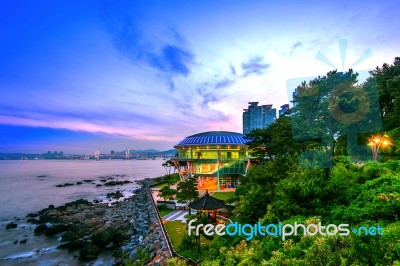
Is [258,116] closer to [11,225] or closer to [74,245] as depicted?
[11,225]

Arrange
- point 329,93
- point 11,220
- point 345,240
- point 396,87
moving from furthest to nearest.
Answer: point 11,220
point 329,93
point 396,87
point 345,240

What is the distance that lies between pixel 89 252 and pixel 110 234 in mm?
2134

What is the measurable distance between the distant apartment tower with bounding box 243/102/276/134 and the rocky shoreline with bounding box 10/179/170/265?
110 meters

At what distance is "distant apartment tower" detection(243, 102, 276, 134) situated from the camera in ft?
432

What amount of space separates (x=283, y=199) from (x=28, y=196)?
5225cm

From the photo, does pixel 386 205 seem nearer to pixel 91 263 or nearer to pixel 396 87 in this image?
pixel 91 263

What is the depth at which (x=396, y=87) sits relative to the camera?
23.9 meters

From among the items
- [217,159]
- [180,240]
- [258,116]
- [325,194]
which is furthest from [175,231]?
[258,116]

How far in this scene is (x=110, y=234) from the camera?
64.4ft

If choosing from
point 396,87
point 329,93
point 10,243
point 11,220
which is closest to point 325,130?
point 329,93

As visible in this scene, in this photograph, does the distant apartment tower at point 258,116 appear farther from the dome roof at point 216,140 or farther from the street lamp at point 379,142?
the street lamp at point 379,142

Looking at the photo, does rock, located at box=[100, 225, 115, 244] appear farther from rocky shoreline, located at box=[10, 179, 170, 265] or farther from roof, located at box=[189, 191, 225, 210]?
roof, located at box=[189, 191, 225, 210]

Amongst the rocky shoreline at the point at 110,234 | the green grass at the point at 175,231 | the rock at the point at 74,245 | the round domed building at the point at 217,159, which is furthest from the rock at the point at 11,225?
the round domed building at the point at 217,159

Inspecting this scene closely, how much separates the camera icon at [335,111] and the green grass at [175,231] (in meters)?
12.9
